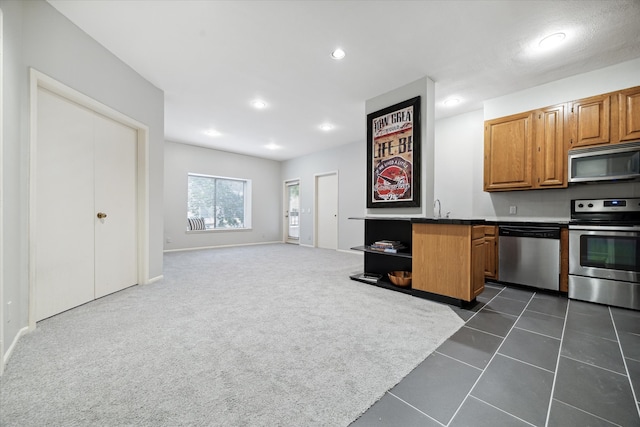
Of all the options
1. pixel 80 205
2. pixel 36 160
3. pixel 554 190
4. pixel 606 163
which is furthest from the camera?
pixel 554 190

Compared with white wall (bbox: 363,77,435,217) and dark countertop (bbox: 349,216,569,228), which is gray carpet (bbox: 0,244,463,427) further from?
white wall (bbox: 363,77,435,217)

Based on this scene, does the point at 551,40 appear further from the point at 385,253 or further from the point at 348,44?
the point at 385,253

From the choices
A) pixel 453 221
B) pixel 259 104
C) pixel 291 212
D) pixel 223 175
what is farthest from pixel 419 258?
pixel 223 175

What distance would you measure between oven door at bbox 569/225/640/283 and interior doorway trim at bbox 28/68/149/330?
5115mm

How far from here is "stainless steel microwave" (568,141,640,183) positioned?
2.55 m

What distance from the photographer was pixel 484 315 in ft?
7.47

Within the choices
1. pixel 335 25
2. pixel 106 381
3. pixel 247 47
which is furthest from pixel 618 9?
pixel 106 381

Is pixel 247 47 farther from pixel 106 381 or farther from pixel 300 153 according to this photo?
pixel 300 153

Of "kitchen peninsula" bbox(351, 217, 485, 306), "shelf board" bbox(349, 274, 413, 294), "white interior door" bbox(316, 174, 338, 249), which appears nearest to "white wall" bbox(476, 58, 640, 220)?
"kitchen peninsula" bbox(351, 217, 485, 306)

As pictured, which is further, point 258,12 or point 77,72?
point 77,72

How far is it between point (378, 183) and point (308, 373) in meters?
2.62

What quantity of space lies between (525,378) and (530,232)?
2301mm

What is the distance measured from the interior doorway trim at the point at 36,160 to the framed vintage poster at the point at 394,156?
3.02 metres

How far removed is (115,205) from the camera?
2.84 meters
